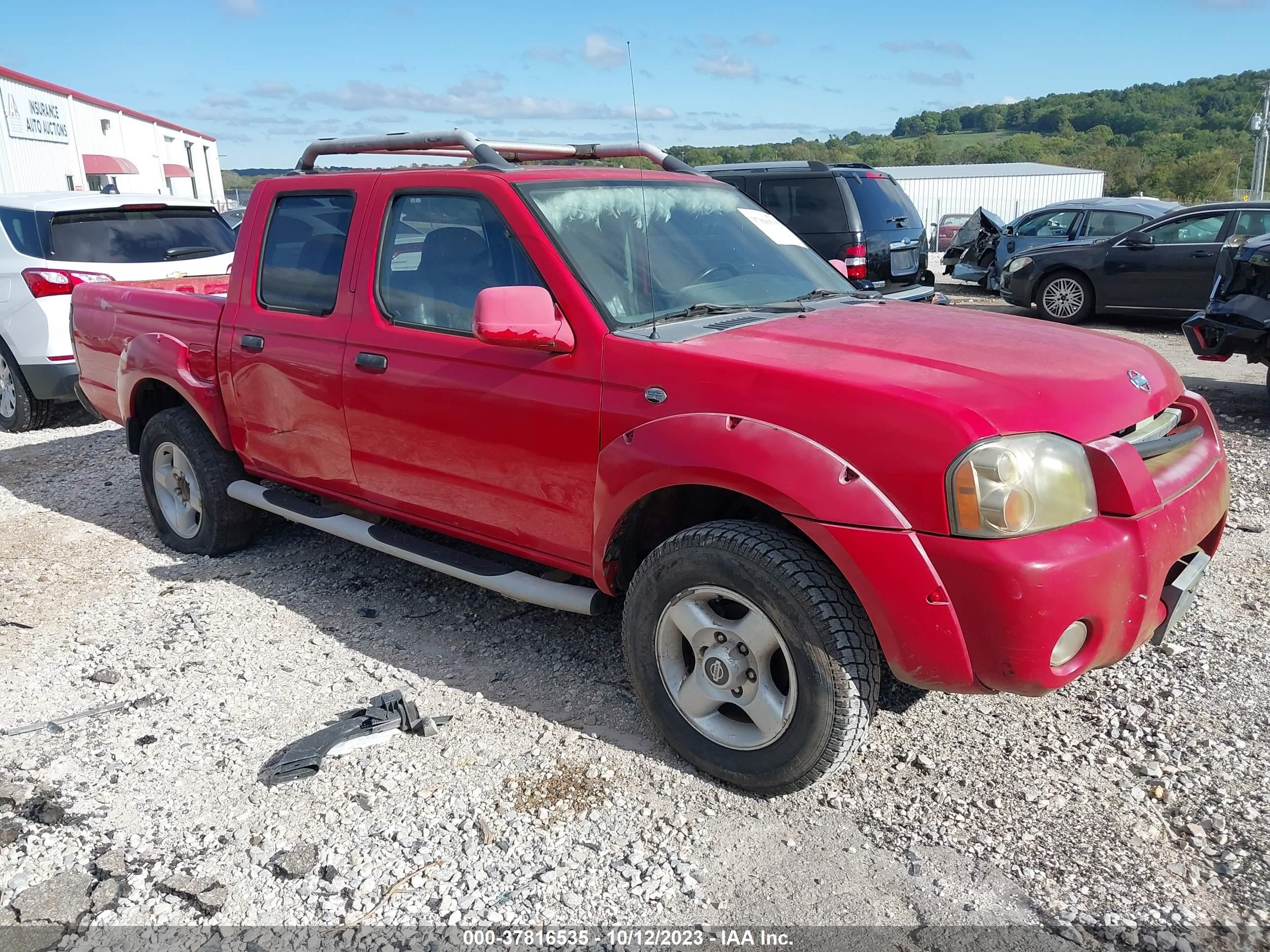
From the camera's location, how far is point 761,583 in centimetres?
280

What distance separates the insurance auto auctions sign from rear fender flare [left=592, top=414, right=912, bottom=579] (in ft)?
94.0

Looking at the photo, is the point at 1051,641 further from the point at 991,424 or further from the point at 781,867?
the point at 781,867

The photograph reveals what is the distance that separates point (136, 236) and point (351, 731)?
630 cm

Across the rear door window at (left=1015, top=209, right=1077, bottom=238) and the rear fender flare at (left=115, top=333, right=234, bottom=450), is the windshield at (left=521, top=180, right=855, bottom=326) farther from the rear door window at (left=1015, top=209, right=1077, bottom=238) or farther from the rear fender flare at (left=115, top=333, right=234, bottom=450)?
the rear door window at (left=1015, top=209, right=1077, bottom=238)

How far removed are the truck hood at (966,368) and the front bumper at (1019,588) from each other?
7.3 inches

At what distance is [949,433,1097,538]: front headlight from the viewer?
2520mm

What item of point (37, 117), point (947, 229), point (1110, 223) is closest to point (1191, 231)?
point (1110, 223)

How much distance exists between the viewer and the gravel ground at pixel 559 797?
2.60 metres

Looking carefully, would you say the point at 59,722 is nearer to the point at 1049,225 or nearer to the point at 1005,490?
the point at 1005,490

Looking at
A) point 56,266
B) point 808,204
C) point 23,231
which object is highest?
point 23,231

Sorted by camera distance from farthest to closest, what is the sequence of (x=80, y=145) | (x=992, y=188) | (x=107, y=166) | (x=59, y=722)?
(x=992, y=188)
(x=107, y=166)
(x=80, y=145)
(x=59, y=722)

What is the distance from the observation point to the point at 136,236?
317 inches

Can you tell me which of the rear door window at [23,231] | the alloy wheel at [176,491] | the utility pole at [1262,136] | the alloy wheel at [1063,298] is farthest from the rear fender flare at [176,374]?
the utility pole at [1262,136]

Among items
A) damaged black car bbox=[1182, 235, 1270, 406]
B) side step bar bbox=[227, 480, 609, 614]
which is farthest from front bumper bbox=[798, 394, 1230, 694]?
damaged black car bbox=[1182, 235, 1270, 406]
